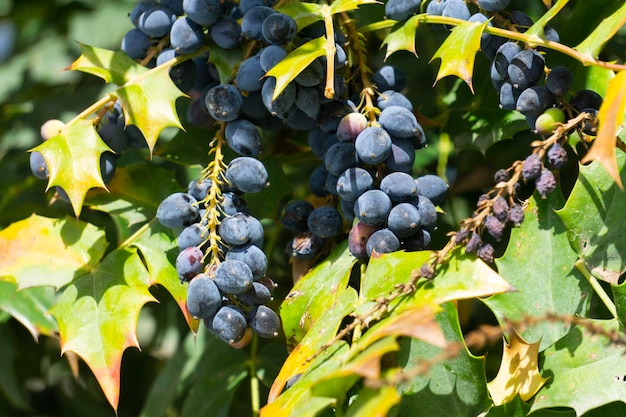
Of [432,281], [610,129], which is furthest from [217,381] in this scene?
[610,129]

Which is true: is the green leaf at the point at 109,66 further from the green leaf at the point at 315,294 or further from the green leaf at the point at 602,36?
the green leaf at the point at 602,36

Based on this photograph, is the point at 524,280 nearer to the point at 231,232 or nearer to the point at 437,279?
the point at 437,279

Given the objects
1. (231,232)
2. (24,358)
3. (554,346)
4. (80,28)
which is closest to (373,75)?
(231,232)

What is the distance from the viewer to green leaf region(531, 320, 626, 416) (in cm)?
83

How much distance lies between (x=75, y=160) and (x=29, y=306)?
0.41 metres

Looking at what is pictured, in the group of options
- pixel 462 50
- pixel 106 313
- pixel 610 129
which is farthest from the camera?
pixel 106 313

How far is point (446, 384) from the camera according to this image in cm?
89

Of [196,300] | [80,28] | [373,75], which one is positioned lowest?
[80,28]

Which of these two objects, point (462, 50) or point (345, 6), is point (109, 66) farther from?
point (462, 50)

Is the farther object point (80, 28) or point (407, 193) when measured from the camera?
point (80, 28)

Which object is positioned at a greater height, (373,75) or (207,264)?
(373,75)

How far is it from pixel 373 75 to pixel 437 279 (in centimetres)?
35

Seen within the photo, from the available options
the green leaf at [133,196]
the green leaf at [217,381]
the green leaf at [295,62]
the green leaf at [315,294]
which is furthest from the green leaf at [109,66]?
the green leaf at [217,381]

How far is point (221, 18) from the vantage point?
102 centimetres
